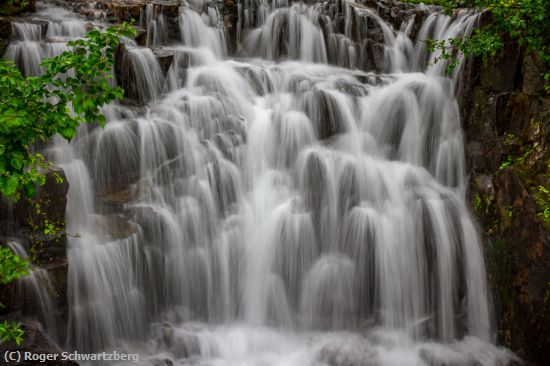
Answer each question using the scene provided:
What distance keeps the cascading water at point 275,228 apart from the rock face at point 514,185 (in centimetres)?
33

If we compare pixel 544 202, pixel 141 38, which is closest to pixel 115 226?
pixel 141 38

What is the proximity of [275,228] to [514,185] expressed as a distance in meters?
3.80

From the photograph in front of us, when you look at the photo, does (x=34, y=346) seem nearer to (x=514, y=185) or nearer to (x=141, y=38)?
(x=514, y=185)

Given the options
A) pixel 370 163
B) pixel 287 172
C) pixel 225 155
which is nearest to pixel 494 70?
pixel 370 163

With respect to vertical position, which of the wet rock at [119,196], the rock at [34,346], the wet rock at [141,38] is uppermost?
the wet rock at [141,38]

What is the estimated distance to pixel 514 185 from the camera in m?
6.91

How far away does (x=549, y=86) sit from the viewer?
22.9 feet

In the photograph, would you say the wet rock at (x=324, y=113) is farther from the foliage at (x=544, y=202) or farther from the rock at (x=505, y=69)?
the foliage at (x=544, y=202)

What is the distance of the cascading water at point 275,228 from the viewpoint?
677 centimetres

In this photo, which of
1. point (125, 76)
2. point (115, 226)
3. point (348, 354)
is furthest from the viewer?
point (125, 76)

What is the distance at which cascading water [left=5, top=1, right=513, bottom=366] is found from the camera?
6770 millimetres

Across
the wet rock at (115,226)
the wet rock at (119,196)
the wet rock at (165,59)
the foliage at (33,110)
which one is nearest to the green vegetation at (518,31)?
the wet rock at (165,59)

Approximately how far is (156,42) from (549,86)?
8.99 meters

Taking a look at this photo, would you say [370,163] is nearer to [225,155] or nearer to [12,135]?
[225,155]
